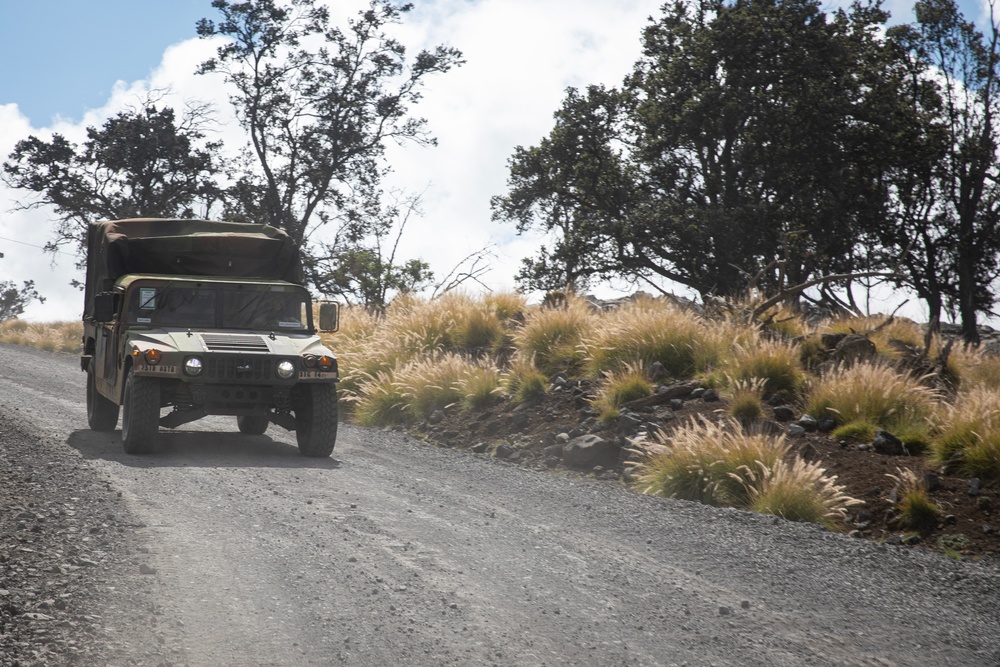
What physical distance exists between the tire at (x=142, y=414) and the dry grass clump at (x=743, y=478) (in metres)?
4.72

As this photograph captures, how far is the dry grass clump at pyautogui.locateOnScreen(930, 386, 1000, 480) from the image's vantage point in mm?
8008

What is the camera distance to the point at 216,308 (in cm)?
942

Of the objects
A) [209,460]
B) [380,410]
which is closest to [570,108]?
[380,410]

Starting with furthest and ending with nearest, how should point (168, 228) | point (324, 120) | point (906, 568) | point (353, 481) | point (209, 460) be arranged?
point (324, 120) → point (168, 228) → point (209, 460) → point (353, 481) → point (906, 568)

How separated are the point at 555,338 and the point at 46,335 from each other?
22.8 m

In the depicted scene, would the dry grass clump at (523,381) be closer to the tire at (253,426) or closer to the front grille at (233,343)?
the tire at (253,426)

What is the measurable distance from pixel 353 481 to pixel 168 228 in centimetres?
477

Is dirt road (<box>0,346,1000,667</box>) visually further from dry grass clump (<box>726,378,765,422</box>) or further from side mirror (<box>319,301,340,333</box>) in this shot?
dry grass clump (<box>726,378,765,422</box>)

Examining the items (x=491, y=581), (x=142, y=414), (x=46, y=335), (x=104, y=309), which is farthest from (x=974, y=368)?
(x=46, y=335)

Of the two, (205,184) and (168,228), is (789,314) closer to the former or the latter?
(168,228)

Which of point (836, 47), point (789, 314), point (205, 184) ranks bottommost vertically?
point (789, 314)

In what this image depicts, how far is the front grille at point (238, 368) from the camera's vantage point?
846 centimetres

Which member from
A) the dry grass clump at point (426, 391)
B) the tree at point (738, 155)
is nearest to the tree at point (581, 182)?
the tree at point (738, 155)

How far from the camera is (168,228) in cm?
1076
